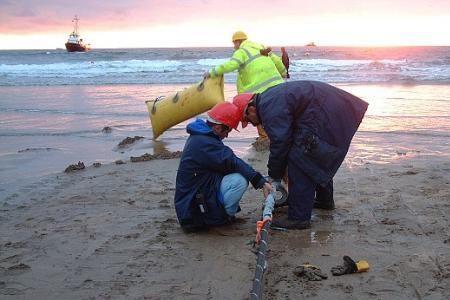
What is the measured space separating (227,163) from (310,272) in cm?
118

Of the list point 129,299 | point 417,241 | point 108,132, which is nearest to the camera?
point 129,299

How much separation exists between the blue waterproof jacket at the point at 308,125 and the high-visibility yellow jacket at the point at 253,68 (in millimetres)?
2842

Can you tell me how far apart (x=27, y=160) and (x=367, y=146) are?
195 inches

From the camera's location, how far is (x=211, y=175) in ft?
14.2

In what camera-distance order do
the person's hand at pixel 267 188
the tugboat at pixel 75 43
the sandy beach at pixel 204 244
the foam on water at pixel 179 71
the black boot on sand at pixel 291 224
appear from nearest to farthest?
the sandy beach at pixel 204 244 → the person's hand at pixel 267 188 → the black boot on sand at pixel 291 224 → the foam on water at pixel 179 71 → the tugboat at pixel 75 43

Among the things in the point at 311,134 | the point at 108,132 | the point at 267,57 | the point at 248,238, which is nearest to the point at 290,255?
the point at 248,238

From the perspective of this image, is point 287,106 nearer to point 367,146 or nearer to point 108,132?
point 367,146

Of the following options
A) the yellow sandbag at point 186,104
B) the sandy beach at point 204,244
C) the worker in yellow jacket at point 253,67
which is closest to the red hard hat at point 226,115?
the sandy beach at point 204,244

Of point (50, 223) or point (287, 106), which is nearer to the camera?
point (287, 106)

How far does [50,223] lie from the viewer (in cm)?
469

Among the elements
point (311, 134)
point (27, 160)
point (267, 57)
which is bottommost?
point (27, 160)

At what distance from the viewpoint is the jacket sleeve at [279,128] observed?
4164 mm

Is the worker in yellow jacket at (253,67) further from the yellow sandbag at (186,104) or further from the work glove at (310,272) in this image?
the work glove at (310,272)

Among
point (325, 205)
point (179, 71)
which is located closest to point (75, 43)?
point (179, 71)
